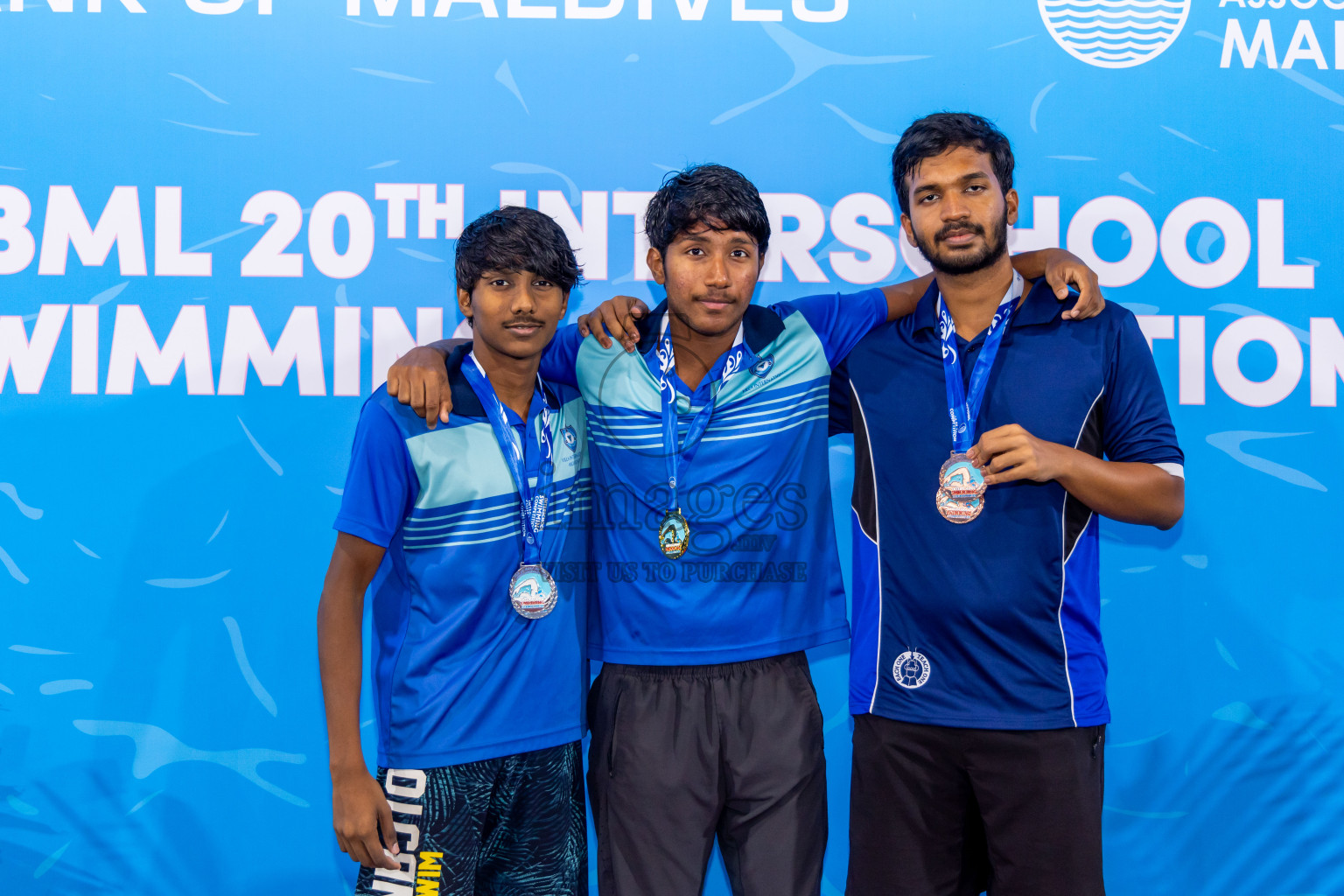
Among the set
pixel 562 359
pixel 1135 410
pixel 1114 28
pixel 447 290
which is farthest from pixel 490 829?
pixel 1114 28

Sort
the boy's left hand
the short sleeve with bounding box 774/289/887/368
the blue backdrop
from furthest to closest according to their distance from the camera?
the blue backdrop → the short sleeve with bounding box 774/289/887/368 → the boy's left hand

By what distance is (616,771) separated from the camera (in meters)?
1.88

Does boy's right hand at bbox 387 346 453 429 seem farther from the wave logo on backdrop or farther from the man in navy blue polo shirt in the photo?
the wave logo on backdrop

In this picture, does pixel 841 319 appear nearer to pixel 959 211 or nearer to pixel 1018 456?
pixel 959 211

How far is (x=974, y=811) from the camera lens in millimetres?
1939

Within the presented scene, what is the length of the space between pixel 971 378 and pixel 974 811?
36.9 inches

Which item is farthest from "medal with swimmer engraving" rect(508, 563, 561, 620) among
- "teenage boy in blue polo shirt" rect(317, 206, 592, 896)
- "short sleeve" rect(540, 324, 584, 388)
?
"short sleeve" rect(540, 324, 584, 388)

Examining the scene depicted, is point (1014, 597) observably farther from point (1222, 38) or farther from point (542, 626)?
point (1222, 38)

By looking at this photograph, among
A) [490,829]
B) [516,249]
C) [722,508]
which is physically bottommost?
[490,829]

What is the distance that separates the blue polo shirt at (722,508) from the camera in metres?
1.88

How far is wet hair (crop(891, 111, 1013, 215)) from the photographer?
196 centimetres

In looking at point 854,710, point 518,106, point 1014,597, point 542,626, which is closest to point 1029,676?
point 1014,597

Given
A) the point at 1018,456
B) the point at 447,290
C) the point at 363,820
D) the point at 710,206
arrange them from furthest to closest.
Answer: the point at 447,290 → the point at 710,206 → the point at 363,820 → the point at 1018,456

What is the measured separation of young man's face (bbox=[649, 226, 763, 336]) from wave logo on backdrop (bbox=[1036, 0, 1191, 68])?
1.45 m
